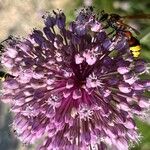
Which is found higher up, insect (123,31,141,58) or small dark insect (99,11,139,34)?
small dark insect (99,11,139,34)

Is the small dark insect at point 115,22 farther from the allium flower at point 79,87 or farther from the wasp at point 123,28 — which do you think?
the allium flower at point 79,87

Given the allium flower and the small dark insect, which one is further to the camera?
the small dark insect

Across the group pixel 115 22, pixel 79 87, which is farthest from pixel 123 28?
pixel 79 87

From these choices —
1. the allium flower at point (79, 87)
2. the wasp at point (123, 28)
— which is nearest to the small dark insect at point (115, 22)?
the wasp at point (123, 28)

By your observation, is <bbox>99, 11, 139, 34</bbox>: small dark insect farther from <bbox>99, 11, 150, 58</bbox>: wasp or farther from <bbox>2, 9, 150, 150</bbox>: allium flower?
<bbox>2, 9, 150, 150</bbox>: allium flower

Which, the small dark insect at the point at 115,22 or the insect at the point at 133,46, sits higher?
the small dark insect at the point at 115,22

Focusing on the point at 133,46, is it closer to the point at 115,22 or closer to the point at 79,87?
the point at 115,22

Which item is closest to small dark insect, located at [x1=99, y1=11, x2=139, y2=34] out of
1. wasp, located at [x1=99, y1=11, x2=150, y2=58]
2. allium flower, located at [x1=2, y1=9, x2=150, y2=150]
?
wasp, located at [x1=99, y1=11, x2=150, y2=58]

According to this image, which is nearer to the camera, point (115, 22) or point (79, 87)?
point (79, 87)
